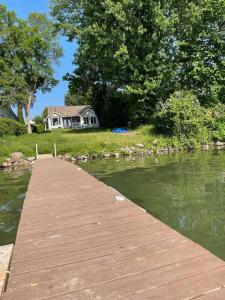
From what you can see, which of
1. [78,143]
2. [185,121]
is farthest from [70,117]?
[185,121]

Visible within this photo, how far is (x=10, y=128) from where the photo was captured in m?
28.8

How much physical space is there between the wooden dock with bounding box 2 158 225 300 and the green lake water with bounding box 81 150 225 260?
1.46m

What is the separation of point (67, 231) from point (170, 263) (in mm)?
2003

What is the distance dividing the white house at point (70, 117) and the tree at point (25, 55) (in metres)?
15.8

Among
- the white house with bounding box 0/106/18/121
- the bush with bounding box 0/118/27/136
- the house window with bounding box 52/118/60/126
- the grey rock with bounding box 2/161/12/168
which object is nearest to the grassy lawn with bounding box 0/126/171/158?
the grey rock with bounding box 2/161/12/168

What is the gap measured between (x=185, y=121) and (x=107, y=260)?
22932 mm

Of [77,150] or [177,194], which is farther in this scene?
[77,150]

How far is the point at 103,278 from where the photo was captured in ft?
11.8

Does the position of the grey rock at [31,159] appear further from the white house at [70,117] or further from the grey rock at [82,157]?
the white house at [70,117]

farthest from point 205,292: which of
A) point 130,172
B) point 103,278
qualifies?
point 130,172

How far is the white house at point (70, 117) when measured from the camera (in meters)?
58.7

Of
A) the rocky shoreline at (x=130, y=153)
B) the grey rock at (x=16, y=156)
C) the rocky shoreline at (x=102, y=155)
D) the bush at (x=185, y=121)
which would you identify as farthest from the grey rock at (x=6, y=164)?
the bush at (x=185, y=121)

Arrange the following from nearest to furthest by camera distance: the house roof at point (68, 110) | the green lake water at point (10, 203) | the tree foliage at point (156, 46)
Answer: the green lake water at point (10, 203) → the tree foliage at point (156, 46) → the house roof at point (68, 110)

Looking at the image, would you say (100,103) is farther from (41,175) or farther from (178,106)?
(41,175)
